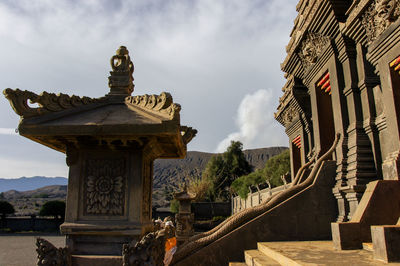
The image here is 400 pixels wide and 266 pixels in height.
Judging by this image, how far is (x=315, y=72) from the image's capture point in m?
9.05

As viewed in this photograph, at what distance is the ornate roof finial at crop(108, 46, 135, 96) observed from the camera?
476cm

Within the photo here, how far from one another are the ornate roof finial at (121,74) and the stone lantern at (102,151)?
1.44ft

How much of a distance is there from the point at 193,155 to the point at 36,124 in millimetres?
141086

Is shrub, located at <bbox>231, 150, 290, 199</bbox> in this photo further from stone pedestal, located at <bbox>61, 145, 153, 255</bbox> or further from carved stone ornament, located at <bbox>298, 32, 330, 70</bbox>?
stone pedestal, located at <bbox>61, 145, 153, 255</bbox>

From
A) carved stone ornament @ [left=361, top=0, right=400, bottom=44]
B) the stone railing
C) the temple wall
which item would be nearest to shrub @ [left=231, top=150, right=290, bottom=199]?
the stone railing

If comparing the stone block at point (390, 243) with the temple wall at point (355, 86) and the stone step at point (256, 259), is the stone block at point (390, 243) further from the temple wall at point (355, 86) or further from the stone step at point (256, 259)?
the temple wall at point (355, 86)

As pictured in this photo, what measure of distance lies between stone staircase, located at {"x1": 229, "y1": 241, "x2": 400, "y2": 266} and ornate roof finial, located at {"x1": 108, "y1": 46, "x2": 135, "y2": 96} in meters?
3.35

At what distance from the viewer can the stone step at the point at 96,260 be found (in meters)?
3.86

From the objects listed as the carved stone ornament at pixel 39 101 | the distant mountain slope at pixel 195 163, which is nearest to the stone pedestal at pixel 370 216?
the carved stone ornament at pixel 39 101

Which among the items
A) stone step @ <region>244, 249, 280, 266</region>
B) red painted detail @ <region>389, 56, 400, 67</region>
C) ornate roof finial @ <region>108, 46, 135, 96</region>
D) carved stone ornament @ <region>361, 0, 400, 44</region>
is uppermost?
carved stone ornament @ <region>361, 0, 400, 44</region>

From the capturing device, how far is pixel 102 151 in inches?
168

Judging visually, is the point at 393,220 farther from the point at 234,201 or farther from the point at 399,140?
the point at 234,201

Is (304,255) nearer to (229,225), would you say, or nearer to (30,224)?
(229,225)

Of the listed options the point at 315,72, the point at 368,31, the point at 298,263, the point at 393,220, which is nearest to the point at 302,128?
the point at 315,72
